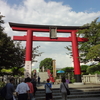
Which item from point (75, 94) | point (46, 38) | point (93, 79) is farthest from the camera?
point (93, 79)

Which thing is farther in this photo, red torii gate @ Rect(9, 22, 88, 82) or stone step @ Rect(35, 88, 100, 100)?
red torii gate @ Rect(9, 22, 88, 82)

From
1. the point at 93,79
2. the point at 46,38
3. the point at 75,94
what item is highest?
the point at 46,38

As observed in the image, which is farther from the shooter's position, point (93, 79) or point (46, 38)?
point (93, 79)

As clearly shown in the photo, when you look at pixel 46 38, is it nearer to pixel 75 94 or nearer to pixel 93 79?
pixel 75 94

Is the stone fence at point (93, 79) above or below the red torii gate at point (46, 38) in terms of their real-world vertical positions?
below

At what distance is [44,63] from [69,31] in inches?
1524

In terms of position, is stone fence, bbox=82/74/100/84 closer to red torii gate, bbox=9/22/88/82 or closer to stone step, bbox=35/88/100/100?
red torii gate, bbox=9/22/88/82

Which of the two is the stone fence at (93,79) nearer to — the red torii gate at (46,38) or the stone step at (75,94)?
the red torii gate at (46,38)

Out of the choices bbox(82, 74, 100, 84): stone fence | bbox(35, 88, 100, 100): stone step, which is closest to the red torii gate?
bbox(82, 74, 100, 84): stone fence

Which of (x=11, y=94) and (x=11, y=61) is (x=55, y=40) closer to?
(x=11, y=61)

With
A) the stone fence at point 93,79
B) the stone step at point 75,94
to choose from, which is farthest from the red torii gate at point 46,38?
the stone step at point 75,94

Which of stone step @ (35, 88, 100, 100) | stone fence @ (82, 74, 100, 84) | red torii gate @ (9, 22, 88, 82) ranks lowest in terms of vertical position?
stone step @ (35, 88, 100, 100)

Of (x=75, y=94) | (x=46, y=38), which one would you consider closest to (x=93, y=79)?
(x=75, y=94)

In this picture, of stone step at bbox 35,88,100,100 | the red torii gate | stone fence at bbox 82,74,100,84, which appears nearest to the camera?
stone step at bbox 35,88,100,100
